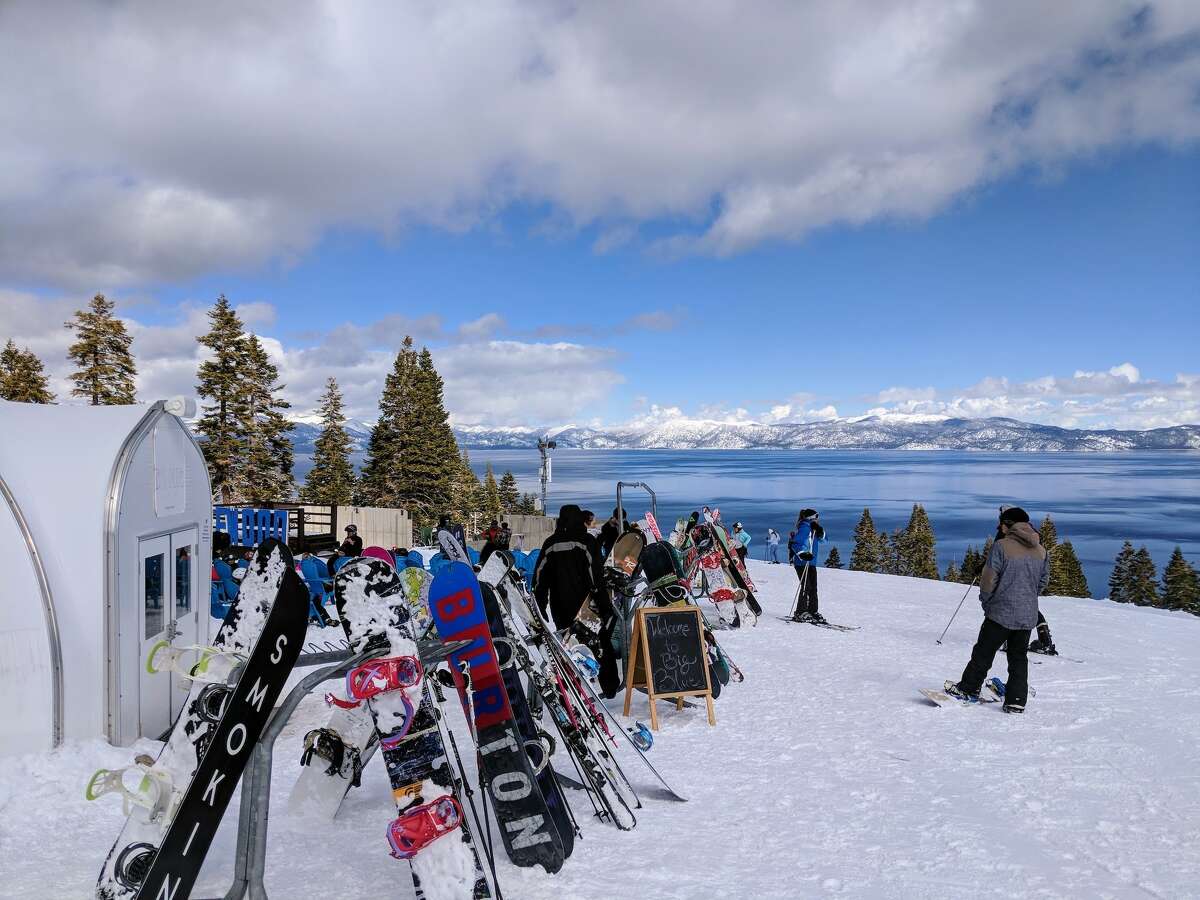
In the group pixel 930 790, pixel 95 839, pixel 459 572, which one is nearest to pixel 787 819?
pixel 930 790

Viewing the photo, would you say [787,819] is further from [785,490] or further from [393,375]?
[785,490]

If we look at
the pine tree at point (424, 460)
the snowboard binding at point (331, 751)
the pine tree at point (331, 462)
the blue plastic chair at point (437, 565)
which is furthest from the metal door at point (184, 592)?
the pine tree at point (331, 462)

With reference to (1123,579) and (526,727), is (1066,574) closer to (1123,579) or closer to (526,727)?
(1123,579)

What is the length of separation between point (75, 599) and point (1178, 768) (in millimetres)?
8824

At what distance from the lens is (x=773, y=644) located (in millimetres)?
10016

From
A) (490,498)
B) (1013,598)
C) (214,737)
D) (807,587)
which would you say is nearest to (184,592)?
(214,737)

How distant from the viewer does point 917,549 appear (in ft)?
247

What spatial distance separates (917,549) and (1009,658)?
7600cm

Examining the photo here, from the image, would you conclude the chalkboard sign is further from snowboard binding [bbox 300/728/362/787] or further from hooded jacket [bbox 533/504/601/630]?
snowboard binding [bbox 300/728/362/787]

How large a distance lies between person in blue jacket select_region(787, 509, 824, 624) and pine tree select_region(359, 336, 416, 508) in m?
35.9

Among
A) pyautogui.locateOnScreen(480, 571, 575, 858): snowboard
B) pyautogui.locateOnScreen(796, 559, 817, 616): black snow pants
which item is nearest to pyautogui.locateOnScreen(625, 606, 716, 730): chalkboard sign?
pyautogui.locateOnScreen(480, 571, 575, 858): snowboard

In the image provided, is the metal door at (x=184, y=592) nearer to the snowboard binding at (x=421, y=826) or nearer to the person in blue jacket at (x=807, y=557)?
the snowboard binding at (x=421, y=826)

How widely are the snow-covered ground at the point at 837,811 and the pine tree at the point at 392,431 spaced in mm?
38348

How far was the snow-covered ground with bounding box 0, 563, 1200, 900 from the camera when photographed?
3723 mm
